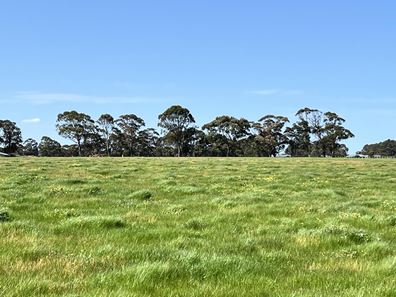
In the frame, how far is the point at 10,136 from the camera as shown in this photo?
142 meters

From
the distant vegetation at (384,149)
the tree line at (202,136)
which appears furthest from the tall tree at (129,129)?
the distant vegetation at (384,149)

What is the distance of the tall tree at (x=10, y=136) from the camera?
140875mm

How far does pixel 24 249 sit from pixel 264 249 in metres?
4.26

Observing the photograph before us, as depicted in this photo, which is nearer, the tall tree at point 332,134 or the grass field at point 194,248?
the grass field at point 194,248

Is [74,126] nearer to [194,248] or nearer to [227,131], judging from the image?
[227,131]

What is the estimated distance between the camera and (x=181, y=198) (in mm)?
17844

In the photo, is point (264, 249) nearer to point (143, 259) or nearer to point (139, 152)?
point (143, 259)

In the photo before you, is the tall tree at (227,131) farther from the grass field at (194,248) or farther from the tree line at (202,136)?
the grass field at (194,248)

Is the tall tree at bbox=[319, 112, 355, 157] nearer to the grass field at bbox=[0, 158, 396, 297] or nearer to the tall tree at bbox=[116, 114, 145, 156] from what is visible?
the tall tree at bbox=[116, 114, 145, 156]

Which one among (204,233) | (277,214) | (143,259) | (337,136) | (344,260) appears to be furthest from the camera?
(337,136)

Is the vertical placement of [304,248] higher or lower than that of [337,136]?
lower

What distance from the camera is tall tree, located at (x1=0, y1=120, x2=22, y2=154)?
141 meters

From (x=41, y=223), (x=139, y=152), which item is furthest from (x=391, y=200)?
(x=139, y=152)

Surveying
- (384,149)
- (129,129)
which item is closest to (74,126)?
(129,129)
